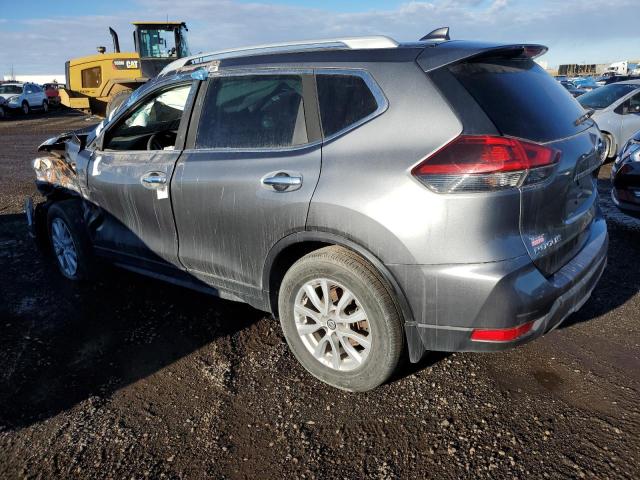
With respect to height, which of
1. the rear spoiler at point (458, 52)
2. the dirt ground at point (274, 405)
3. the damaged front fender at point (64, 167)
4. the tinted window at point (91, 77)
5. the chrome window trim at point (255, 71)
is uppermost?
the tinted window at point (91, 77)

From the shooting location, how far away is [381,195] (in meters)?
2.38

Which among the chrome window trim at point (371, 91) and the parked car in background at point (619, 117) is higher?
the chrome window trim at point (371, 91)

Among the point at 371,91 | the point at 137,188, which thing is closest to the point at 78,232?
the point at 137,188

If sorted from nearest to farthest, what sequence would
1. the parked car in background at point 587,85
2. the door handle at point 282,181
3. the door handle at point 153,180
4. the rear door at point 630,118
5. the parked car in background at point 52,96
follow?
the door handle at point 282,181, the door handle at point 153,180, the rear door at point 630,118, the parked car in background at point 587,85, the parked car in background at point 52,96

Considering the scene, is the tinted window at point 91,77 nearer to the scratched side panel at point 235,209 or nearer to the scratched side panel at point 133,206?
the scratched side panel at point 133,206

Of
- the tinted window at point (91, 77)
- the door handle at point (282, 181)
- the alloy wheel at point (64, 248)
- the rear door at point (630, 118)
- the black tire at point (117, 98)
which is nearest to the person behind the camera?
the door handle at point (282, 181)

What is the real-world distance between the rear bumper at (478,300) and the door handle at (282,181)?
0.69 metres

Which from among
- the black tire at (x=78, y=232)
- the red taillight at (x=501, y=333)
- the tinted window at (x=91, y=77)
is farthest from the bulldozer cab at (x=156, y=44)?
the red taillight at (x=501, y=333)

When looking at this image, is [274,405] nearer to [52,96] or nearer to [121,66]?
[121,66]

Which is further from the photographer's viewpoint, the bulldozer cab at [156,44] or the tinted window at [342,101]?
the bulldozer cab at [156,44]

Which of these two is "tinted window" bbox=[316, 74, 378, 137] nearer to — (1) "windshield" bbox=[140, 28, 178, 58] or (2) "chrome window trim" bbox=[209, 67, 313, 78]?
(2) "chrome window trim" bbox=[209, 67, 313, 78]

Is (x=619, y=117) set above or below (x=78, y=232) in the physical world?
above

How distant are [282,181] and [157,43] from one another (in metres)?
15.5

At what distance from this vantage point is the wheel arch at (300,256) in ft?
8.11
